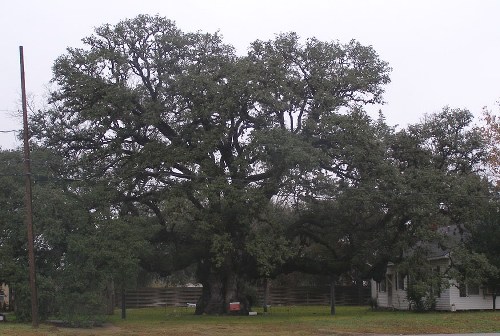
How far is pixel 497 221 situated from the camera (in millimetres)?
38719

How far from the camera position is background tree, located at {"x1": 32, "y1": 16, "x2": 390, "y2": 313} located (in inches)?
1302

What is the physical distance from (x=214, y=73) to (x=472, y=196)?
14744mm

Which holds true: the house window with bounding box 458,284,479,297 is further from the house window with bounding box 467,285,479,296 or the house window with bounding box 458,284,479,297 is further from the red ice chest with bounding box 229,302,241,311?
the red ice chest with bounding box 229,302,241,311

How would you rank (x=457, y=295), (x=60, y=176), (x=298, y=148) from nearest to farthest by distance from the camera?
(x=298, y=148), (x=60, y=176), (x=457, y=295)

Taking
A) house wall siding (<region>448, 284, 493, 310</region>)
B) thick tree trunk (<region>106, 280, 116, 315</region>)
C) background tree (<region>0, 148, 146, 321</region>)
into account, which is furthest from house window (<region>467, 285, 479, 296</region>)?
thick tree trunk (<region>106, 280, 116, 315</region>)

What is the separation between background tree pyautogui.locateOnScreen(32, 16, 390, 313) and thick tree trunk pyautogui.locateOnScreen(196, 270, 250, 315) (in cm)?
157

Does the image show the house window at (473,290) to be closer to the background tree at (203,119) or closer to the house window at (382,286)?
the house window at (382,286)

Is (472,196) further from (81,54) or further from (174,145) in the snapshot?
(81,54)

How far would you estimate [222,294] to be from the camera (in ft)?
129

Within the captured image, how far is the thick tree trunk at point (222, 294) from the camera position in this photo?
3875 centimetres

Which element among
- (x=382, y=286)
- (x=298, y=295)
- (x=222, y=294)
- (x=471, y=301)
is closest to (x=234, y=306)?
(x=222, y=294)

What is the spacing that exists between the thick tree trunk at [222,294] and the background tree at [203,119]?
1573 millimetres

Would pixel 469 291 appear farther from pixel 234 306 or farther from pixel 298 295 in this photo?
pixel 298 295

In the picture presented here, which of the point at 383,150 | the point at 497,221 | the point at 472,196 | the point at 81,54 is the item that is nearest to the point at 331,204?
the point at 383,150
